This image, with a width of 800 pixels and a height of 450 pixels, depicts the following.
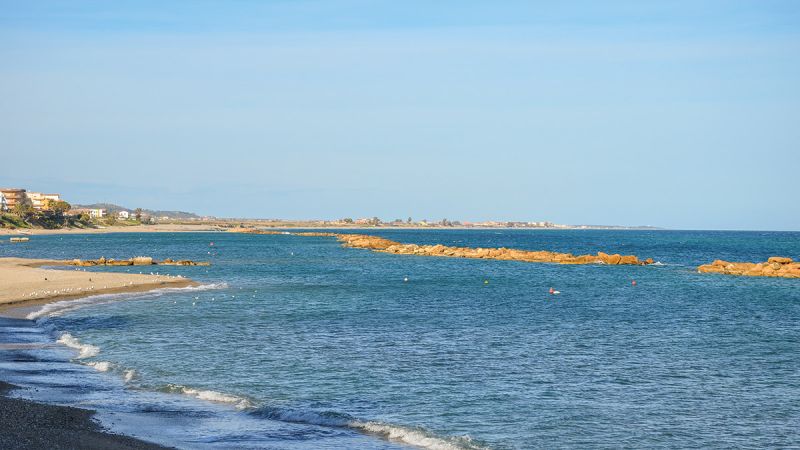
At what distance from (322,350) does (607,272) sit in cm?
5586

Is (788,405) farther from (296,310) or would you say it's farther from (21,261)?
(21,261)

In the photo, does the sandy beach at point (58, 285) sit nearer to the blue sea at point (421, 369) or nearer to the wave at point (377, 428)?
the blue sea at point (421, 369)

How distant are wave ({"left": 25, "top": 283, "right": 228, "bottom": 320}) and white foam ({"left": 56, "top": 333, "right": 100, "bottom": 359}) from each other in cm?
750

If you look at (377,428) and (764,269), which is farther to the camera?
(764,269)

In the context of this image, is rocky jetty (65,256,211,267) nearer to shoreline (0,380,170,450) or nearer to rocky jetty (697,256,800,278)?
rocky jetty (697,256,800,278)

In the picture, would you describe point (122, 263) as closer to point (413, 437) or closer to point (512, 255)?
point (512, 255)

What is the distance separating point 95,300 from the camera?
157 ft

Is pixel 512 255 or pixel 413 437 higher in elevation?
pixel 512 255

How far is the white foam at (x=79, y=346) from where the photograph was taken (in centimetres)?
2906

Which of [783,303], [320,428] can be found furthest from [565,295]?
[320,428]

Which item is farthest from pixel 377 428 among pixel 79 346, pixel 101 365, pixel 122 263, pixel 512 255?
pixel 512 255

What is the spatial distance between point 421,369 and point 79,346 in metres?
14.0

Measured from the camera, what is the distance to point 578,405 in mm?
21906

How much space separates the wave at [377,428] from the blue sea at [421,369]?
2.6 inches
